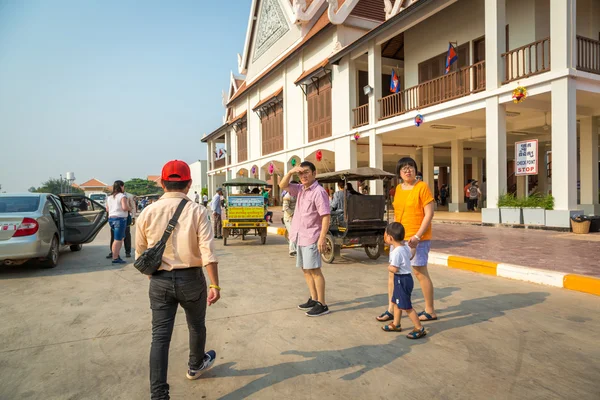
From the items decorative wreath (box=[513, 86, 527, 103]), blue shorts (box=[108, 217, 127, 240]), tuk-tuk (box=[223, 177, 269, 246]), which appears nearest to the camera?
blue shorts (box=[108, 217, 127, 240])

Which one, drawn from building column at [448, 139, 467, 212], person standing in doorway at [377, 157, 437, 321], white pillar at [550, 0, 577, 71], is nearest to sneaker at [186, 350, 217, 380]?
person standing in doorway at [377, 157, 437, 321]

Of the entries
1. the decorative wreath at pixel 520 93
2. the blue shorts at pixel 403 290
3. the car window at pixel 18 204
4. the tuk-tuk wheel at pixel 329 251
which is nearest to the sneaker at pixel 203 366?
the blue shorts at pixel 403 290

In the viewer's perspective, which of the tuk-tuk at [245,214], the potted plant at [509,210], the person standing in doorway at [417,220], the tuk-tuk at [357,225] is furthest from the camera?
the potted plant at [509,210]

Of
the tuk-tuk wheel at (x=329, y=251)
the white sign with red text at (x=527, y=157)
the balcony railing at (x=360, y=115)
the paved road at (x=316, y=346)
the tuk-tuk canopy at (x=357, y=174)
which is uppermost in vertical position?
the balcony railing at (x=360, y=115)

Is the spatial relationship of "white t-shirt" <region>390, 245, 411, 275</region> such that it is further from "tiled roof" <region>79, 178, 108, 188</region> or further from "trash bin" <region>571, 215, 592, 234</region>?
"tiled roof" <region>79, 178, 108, 188</region>

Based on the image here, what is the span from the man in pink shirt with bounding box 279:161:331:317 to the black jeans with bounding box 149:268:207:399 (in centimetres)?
181

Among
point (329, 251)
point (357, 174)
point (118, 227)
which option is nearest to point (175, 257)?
point (329, 251)

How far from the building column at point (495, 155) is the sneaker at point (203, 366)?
11778 mm

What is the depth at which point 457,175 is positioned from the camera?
19.9 metres

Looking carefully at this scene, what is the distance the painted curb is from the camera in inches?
206

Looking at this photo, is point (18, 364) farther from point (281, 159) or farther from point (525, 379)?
point (281, 159)

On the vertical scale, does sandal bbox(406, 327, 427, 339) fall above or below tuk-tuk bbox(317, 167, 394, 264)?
below

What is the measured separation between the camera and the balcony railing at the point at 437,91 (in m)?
14.0

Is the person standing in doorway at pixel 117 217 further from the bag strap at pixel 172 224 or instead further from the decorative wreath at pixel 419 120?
the decorative wreath at pixel 419 120
